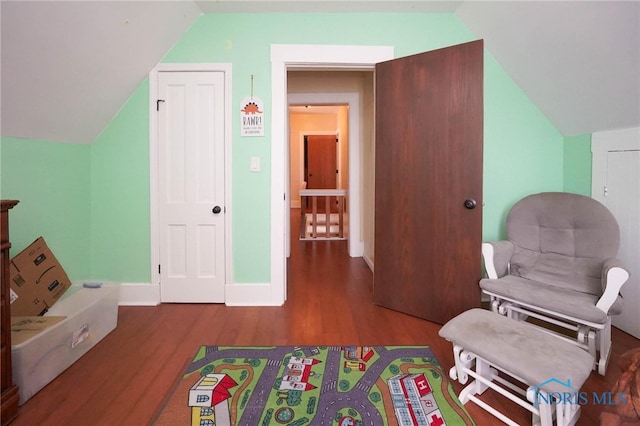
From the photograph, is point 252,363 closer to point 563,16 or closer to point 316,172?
point 563,16

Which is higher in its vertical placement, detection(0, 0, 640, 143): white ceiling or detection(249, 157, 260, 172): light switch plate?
detection(0, 0, 640, 143): white ceiling

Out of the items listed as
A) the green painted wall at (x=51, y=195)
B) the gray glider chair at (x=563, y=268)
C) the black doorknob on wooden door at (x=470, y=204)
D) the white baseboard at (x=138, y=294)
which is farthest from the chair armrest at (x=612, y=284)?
the green painted wall at (x=51, y=195)

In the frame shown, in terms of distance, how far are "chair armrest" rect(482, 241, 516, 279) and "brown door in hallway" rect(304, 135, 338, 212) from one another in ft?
22.3

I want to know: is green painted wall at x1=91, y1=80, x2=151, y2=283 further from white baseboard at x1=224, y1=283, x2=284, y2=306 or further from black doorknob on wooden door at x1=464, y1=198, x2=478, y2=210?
black doorknob on wooden door at x1=464, y1=198, x2=478, y2=210

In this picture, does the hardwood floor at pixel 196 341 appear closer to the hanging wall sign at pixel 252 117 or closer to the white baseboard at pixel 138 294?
the white baseboard at pixel 138 294

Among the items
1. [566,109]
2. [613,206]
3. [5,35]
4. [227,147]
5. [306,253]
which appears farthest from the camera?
[306,253]

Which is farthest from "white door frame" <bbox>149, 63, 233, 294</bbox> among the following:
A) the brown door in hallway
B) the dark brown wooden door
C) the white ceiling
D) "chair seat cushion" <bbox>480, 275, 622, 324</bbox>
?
the brown door in hallway

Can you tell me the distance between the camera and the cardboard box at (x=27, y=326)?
5.16 ft

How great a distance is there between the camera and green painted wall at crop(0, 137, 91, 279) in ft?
6.44

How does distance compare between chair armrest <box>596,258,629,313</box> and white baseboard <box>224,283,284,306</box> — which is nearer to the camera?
chair armrest <box>596,258,629,313</box>

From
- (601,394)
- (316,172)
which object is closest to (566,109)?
(601,394)

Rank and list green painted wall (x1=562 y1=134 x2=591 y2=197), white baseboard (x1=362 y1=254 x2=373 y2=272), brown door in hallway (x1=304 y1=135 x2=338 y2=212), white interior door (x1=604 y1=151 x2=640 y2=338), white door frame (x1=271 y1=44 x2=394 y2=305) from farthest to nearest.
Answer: brown door in hallway (x1=304 y1=135 x2=338 y2=212), white baseboard (x1=362 y1=254 x2=373 y2=272), white door frame (x1=271 y1=44 x2=394 y2=305), green painted wall (x1=562 y1=134 x2=591 y2=197), white interior door (x1=604 y1=151 x2=640 y2=338)

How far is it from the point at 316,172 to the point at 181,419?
25.8 feet

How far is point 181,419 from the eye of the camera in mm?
1421
